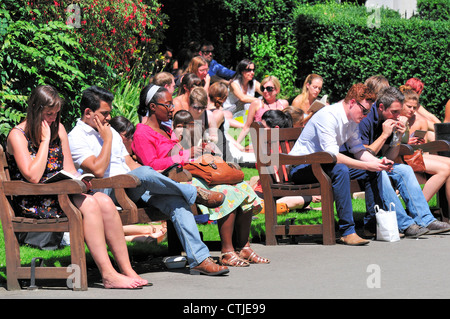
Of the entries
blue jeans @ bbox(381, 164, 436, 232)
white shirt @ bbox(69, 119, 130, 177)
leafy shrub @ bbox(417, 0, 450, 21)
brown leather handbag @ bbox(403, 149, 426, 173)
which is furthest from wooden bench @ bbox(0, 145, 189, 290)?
leafy shrub @ bbox(417, 0, 450, 21)

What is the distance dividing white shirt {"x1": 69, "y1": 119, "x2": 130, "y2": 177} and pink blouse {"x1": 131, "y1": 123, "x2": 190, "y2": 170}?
180mm

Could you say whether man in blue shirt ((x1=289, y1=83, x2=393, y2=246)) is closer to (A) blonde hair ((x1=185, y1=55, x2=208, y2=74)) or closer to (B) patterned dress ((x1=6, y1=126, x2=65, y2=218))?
(B) patterned dress ((x1=6, y1=126, x2=65, y2=218))

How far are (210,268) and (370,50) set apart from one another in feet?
37.3

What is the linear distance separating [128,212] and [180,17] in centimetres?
1284

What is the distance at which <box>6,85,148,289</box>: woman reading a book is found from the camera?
628 cm

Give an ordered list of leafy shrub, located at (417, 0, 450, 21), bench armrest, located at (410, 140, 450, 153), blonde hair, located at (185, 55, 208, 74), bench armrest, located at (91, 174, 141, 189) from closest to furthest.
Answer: bench armrest, located at (91, 174, 141, 189) → bench armrest, located at (410, 140, 450, 153) → blonde hair, located at (185, 55, 208, 74) → leafy shrub, located at (417, 0, 450, 21)

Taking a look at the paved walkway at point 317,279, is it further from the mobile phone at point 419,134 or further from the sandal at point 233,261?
the mobile phone at point 419,134

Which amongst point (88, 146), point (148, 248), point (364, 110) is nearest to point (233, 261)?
point (148, 248)

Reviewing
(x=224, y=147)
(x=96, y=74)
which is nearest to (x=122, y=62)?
(x=96, y=74)

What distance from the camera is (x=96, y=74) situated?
1197 centimetres

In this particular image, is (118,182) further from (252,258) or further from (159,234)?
(159,234)

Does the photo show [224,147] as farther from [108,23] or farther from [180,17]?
[180,17]

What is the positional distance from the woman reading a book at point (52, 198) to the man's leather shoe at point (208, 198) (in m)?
0.80

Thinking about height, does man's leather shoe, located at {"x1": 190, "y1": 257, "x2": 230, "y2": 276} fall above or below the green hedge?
Result: below
